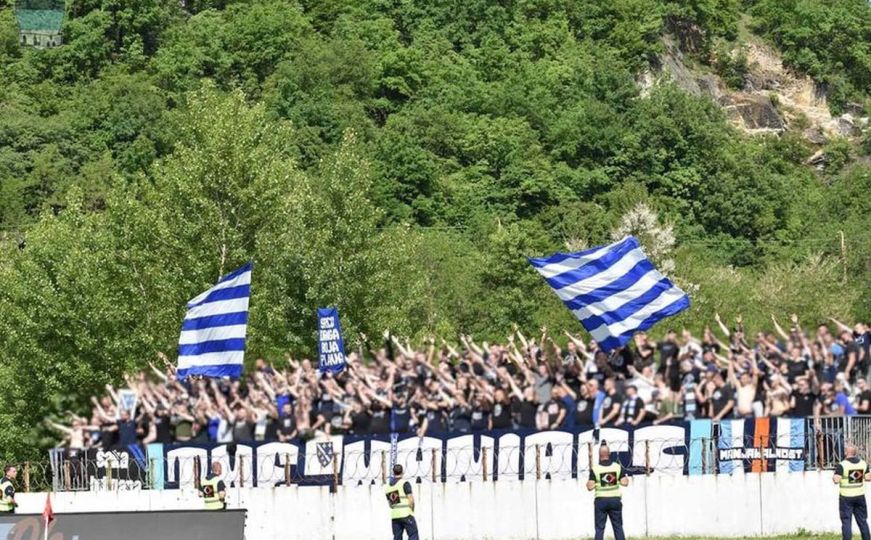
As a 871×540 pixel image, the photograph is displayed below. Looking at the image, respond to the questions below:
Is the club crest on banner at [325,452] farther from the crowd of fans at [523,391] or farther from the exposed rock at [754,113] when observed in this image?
the exposed rock at [754,113]

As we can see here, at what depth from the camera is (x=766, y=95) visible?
150625 millimetres

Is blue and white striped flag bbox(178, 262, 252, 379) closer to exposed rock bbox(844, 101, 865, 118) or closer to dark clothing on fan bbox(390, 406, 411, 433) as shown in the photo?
dark clothing on fan bbox(390, 406, 411, 433)

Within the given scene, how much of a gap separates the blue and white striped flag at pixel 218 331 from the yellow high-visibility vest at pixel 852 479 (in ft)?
49.6

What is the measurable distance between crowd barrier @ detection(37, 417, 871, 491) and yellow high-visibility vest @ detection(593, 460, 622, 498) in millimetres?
2449

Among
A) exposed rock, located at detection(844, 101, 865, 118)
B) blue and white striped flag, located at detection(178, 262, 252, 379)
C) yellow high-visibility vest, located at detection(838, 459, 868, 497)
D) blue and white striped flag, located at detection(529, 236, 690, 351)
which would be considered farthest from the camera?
exposed rock, located at detection(844, 101, 865, 118)

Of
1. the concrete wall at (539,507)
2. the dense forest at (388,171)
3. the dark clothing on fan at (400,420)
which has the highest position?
the dense forest at (388,171)

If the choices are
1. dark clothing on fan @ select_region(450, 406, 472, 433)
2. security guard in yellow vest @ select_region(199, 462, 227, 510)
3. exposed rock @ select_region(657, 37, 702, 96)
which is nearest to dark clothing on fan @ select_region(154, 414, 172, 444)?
security guard in yellow vest @ select_region(199, 462, 227, 510)

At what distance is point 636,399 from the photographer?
3425 centimetres

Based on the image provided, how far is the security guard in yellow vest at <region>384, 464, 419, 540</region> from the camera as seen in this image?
110 ft

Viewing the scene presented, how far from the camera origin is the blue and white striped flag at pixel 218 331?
41219 millimetres

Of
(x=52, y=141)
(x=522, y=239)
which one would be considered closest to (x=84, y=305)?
(x=522, y=239)

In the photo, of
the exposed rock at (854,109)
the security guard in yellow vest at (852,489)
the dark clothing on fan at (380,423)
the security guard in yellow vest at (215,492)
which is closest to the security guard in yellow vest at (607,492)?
the security guard in yellow vest at (852,489)

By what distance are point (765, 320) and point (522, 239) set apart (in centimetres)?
1214

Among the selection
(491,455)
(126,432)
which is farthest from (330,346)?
(491,455)
